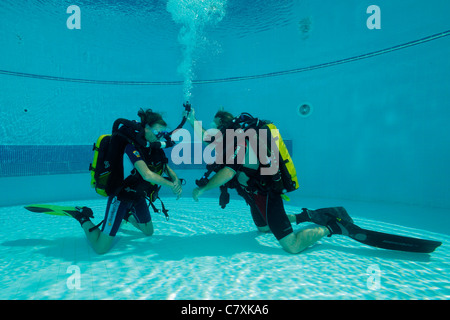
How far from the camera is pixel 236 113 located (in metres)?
8.71

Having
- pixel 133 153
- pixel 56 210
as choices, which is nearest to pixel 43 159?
pixel 56 210

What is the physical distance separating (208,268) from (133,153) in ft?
5.25

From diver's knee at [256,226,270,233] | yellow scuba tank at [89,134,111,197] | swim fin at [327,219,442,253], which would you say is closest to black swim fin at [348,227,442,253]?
swim fin at [327,219,442,253]

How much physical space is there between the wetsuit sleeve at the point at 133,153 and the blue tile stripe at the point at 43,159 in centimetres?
547

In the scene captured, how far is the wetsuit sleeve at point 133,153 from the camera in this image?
2.80 m

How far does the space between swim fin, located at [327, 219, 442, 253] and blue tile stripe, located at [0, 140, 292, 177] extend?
16.1 feet

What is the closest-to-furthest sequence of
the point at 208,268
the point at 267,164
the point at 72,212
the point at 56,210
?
1. the point at 208,268
2. the point at 267,164
3. the point at 72,212
4. the point at 56,210

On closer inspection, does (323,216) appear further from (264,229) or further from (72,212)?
(72,212)

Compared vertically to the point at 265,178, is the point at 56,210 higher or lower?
lower

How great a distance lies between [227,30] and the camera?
9062mm

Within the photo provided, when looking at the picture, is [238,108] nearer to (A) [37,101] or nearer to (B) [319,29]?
(B) [319,29]

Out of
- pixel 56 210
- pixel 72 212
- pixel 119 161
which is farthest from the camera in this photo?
pixel 56 210
